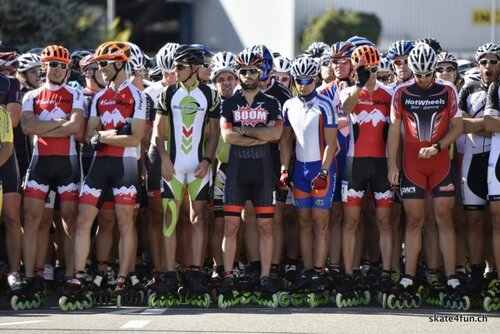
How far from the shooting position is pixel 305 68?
13156 mm

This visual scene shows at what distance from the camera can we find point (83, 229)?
12.9 metres

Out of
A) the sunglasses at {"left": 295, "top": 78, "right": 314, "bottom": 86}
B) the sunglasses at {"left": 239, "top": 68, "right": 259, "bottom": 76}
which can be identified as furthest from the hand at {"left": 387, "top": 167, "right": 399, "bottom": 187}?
the sunglasses at {"left": 239, "top": 68, "right": 259, "bottom": 76}

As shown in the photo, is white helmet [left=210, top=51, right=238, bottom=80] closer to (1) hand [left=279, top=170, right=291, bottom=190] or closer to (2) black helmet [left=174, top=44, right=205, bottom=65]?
(2) black helmet [left=174, top=44, right=205, bottom=65]

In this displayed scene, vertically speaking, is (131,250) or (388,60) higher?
(388,60)

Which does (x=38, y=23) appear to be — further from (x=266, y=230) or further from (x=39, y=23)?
(x=266, y=230)

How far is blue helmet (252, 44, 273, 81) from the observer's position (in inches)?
531

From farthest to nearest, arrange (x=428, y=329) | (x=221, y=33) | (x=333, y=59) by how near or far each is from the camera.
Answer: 1. (x=221, y=33)
2. (x=333, y=59)
3. (x=428, y=329)

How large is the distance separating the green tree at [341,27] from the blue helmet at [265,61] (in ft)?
126

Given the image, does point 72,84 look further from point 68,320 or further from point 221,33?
point 221,33

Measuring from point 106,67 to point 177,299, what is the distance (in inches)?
106

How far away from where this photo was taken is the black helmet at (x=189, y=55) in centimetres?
1320

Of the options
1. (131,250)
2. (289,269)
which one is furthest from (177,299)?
(289,269)

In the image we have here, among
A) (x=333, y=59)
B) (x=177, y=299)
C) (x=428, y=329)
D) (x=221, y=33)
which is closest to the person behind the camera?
(x=428, y=329)

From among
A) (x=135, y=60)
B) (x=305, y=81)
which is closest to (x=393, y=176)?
(x=305, y=81)
